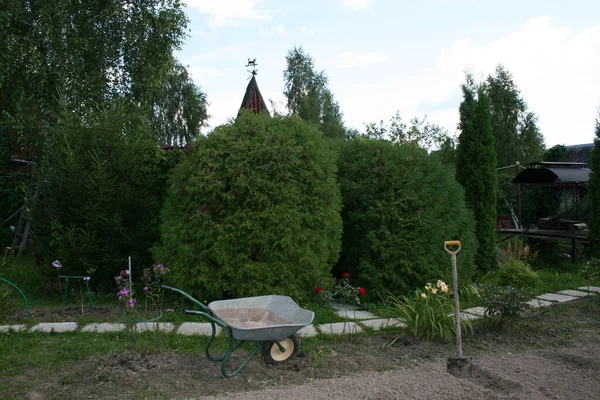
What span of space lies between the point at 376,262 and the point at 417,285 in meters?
0.59

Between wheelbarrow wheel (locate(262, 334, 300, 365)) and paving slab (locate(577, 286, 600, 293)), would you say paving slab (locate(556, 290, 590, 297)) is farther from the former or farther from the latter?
wheelbarrow wheel (locate(262, 334, 300, 365))

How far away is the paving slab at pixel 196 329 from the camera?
15.4ft

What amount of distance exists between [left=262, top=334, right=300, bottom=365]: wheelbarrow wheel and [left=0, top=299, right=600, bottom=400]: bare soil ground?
0.06 metres

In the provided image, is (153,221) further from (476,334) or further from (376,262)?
(476,334)

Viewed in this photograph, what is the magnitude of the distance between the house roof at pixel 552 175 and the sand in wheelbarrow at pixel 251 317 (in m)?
10.7

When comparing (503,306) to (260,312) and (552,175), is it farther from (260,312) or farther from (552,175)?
(552,175)

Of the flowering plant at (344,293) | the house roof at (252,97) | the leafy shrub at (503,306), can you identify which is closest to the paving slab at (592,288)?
the leafy shrub at (503,306)

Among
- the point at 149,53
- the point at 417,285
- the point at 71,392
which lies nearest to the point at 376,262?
the point at 417,285

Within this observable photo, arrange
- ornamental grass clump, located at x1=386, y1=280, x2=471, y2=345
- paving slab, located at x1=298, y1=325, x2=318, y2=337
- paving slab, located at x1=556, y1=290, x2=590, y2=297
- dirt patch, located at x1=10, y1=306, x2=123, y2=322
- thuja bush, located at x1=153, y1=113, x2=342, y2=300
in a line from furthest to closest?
1. paving slab, located at x1=556, y1=290, x2=590, y2=297
2. thuja bush, located at x1=153, y1=113, x2=342, y2=300
3. dirt patch, located at x1=10, y1=306, x2=123, y2=322
4. paving slab, located at x1=298, y1=325, x2=318, y2=337
5. ornamental grass clump, located at x1=386, y1=280, x2=471, y2=345

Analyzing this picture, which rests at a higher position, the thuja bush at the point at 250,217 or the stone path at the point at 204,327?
the thuja bush at the point at 250,217

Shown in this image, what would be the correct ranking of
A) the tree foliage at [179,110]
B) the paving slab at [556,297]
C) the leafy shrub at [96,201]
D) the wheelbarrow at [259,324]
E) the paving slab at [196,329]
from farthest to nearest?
the tree foliage at [179,110] → the leafy shrub at [96,201] → the paving slab at [556,297] → the paving slab at [196,329] → the wheelbarrow at [259,324]

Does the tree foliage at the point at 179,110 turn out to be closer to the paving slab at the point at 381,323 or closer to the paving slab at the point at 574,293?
the paving slab at the point at 574,293

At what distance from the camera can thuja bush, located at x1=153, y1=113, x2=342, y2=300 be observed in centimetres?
536

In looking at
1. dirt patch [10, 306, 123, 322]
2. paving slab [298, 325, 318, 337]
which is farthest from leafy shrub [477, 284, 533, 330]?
dirt patch [10, 306, 123, 322]
